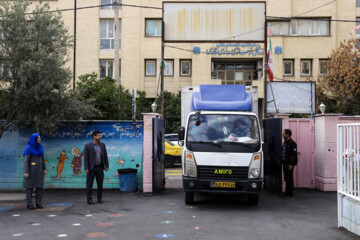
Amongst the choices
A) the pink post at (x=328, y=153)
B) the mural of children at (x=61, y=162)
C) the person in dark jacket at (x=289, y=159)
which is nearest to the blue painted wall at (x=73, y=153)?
the mural of children at (x=61, y=162)

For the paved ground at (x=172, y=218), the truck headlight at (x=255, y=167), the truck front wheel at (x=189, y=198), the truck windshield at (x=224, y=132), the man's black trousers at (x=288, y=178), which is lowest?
the paved ground at (x=172, y=218)

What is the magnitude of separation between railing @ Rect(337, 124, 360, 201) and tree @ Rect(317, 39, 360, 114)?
69.6ft

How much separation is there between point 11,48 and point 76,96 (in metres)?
2.41

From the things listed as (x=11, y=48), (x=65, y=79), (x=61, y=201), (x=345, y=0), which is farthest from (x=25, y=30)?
(x=345, y=0)

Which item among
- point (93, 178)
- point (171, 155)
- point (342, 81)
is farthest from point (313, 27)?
point (93, 178)

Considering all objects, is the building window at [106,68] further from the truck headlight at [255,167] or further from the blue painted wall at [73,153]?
the truck headlight at [255,167]

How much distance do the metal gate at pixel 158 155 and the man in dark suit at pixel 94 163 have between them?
5.62 ft

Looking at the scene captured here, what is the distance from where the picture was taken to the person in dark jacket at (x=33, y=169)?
31.6 ft

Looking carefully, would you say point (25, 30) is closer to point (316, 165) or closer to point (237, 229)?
point (237, 229)

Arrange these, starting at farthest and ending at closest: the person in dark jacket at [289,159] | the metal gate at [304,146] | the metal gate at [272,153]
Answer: the metal gate at [304,146] → the metal gate at [272,153] → the person in dark jacket at [289,159]

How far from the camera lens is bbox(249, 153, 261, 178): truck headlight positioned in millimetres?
9234

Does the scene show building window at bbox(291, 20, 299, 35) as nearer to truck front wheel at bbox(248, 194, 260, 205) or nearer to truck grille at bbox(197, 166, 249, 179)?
truck front wheel at bbox(248, 194, 260, 205)

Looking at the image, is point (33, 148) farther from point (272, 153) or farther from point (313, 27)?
point (313, 27)

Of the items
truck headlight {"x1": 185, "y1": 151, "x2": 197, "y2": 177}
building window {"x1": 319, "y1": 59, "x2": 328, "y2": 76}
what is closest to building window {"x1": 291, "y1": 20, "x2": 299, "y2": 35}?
building window {"x1": 319, "y1": 59, "x2": 328, "y2": 76}
